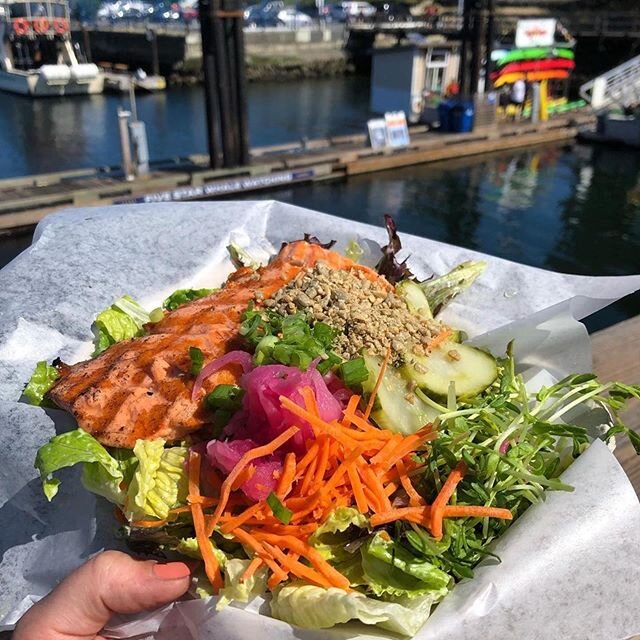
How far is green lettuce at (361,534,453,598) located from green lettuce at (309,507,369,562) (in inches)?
3.1

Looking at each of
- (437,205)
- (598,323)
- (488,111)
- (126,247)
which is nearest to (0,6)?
(488,111)

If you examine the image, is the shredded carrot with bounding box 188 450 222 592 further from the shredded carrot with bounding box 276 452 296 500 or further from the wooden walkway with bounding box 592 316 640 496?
the wooden walkway with bounding box 592 316 640 496

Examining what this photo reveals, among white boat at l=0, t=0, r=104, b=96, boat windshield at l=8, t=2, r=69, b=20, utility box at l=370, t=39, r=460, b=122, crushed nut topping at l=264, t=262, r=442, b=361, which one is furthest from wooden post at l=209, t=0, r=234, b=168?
boat windshield at l=8, t=2, r=69, b=20

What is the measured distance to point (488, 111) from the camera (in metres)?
25.0

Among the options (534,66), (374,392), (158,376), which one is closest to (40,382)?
(158,376)

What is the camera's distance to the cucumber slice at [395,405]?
7.10 ft

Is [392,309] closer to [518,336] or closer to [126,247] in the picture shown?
[518,336]

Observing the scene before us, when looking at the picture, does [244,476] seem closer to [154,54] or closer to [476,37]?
[476,37]

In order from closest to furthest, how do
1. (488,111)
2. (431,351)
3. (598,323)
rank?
1. (431,351)
2. (598,323)
3. (488,111)

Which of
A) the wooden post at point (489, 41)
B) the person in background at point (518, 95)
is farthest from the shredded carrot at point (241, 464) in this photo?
the person in background at point (518, 95)

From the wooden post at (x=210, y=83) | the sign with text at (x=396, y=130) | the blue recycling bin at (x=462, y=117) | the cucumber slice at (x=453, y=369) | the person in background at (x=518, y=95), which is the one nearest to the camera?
the cucumber slice at (x=453, y=369)

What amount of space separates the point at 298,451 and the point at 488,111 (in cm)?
2524

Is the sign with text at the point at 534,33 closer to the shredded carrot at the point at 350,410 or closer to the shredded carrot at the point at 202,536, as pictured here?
the shredded carrot at the point at 350,410

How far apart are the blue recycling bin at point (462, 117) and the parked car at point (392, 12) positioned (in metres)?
30.7
